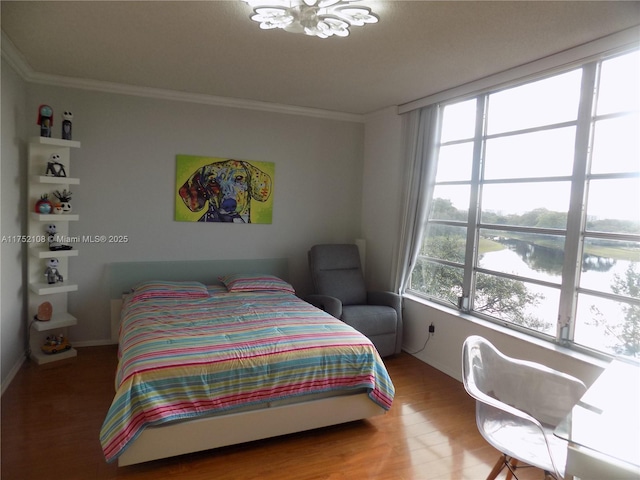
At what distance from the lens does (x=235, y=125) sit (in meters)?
4.43

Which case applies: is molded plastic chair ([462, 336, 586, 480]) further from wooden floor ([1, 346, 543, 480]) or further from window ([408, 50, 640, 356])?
window ([408, 50, 640, 356])

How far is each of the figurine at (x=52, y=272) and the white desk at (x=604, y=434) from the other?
12.9ft

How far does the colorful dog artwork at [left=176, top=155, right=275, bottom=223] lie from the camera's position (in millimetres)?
4258

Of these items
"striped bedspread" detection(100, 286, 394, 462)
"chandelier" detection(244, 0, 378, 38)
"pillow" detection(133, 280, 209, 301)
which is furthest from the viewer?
"pillow" detection(133, 280, 209, 301)

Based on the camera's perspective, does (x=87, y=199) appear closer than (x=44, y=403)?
No

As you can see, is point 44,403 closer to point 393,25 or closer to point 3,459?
point 3,459

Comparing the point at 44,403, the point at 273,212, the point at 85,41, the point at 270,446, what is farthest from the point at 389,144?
the point at 44,403

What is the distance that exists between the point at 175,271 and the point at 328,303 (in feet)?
5.42

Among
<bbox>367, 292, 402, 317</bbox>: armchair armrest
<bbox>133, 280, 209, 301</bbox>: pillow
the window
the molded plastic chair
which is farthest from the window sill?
<bbox>133, 280, 209, 301</bbox>: pillow

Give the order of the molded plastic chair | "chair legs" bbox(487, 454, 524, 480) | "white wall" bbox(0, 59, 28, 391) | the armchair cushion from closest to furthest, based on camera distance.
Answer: the molded plastic chair
"chair legs" bbox(487, 454, 524, 480)
"white wall" bbox(0, 59, 28, 391)
the armchair cushion

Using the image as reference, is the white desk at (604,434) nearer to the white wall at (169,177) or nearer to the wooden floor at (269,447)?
the wooden floor at (269,447)

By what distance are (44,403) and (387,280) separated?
321 centimetres

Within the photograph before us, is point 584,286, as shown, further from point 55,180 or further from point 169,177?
point 55,180

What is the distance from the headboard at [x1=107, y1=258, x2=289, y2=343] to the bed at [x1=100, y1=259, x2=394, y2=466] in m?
0.83
